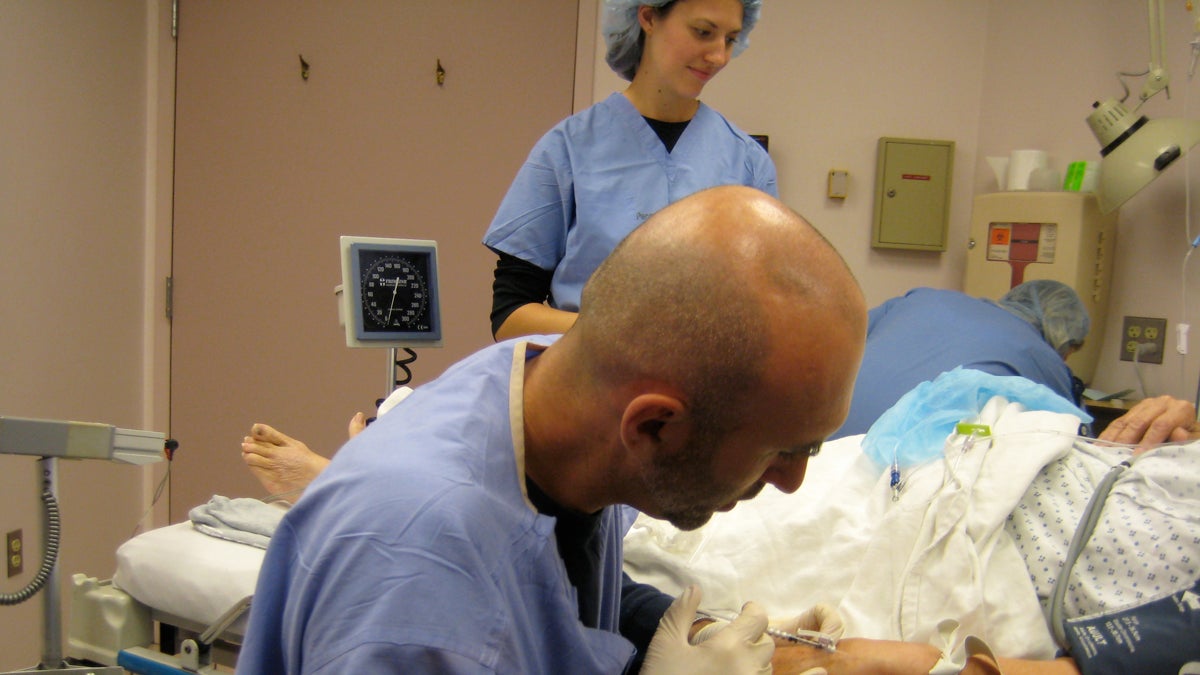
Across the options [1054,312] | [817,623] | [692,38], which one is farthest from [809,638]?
[1054,312]

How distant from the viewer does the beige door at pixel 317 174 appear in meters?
3.05

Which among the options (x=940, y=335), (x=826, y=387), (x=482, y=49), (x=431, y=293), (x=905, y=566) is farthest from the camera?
(x=482, y=49)

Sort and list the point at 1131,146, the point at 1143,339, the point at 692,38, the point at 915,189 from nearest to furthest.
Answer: the point at 692,38 → the point at 1131,146 → the point at 1143,339 → the point at 915,189

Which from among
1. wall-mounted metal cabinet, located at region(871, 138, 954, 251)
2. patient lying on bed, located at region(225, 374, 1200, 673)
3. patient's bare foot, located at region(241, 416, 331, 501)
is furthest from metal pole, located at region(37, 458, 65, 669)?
wall-mounted metal cabinet, located at region(871, 138, 954, 251)

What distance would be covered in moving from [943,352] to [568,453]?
1.56 metres

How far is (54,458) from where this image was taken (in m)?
1.32

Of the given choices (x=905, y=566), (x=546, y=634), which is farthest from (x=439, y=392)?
(x=905, y=566)

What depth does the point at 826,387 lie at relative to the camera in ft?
2.39

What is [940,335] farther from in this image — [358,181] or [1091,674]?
[358,181]

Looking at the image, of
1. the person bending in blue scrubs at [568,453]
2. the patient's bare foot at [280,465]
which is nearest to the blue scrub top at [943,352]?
the patient's bare foot at [280,465]

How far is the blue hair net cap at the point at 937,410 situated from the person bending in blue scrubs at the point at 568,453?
724 mm

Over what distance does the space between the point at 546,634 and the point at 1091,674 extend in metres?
0.75

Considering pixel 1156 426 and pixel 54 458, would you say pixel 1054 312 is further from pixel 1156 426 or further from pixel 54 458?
pixel 54 458

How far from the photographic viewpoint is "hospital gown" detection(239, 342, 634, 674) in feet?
2.18
